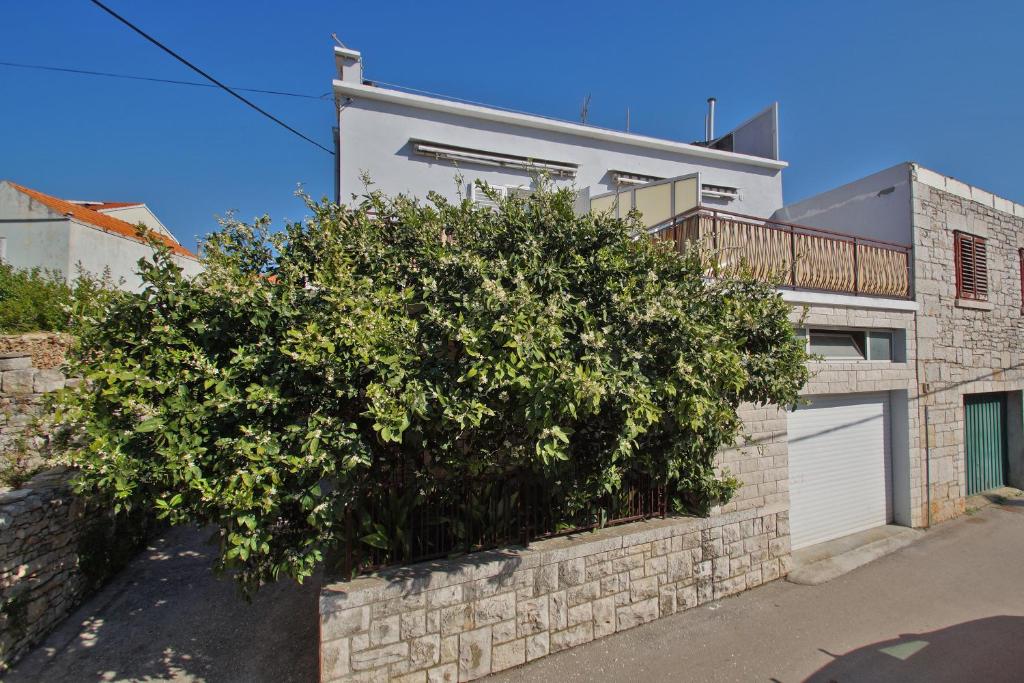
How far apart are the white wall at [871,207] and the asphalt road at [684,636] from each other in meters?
6.03

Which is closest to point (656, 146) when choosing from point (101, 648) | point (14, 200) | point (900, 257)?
point (900, 257)

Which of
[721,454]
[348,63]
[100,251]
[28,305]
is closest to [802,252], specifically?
[721,454]

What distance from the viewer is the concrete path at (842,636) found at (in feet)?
14.5

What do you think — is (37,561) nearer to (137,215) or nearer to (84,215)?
(84,215)

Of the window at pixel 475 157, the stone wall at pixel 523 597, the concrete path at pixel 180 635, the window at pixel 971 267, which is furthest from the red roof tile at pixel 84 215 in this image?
the window at pixel 971 267

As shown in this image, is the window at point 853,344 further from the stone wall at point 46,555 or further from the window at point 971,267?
the stone wall at point 46,555

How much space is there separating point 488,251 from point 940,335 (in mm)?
9519

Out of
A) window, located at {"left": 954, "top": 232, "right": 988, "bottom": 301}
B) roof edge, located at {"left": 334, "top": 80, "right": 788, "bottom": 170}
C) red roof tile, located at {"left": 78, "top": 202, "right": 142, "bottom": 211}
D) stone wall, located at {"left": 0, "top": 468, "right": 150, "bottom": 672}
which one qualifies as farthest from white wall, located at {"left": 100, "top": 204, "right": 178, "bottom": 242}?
window, located at {"left": 954, "top": 232, "right": 988, "bottom": 301}

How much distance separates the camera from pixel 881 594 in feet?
19.7

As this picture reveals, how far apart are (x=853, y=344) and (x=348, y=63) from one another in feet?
35.2

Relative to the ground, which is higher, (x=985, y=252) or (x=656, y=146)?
(x=656, y=146)

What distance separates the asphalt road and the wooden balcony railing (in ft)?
13.6

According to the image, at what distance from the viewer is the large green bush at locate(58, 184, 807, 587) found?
3326 millimetres

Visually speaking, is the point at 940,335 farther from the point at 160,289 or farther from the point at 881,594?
the point at 160,289
